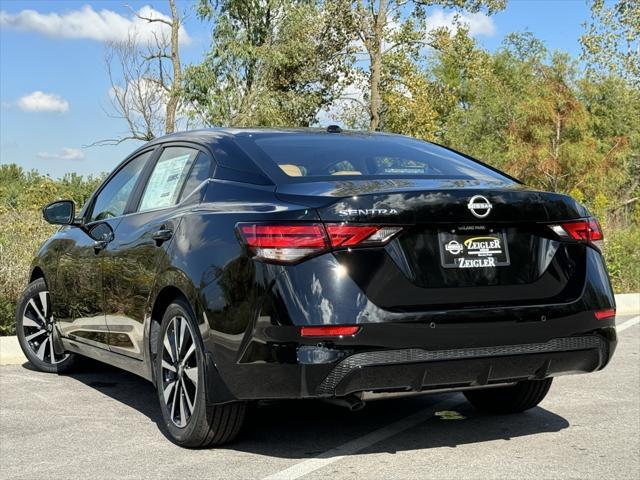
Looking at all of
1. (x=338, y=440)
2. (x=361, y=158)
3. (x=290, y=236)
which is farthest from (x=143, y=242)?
(x=338, y=440)

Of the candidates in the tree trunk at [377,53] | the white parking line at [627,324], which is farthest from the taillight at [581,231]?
the tree trunk at [377,53]

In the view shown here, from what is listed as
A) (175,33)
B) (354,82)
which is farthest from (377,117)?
(175,33)

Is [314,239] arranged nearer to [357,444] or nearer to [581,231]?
[357,444]

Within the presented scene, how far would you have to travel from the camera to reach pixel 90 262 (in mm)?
Result: 6512

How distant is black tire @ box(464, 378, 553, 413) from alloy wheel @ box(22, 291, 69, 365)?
136 inches

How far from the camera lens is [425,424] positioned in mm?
5805

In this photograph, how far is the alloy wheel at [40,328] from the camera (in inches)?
305

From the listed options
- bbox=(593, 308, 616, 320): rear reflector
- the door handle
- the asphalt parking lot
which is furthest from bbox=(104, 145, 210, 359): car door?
bbox=(593, 308, 616, 320): rear reflector

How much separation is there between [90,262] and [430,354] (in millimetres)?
2886

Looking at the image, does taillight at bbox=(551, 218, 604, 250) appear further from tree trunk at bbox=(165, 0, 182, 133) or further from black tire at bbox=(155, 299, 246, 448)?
tree trunk at bbox=(165, 0, 182, 133)

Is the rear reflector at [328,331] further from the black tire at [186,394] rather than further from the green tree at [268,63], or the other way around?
the green tree at [268,63]

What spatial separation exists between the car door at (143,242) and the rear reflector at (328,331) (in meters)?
1.23

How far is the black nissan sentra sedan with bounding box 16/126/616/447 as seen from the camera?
175 inches

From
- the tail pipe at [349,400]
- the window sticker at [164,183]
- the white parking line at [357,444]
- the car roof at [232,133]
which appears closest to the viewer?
the tail pipe at [349,400]
